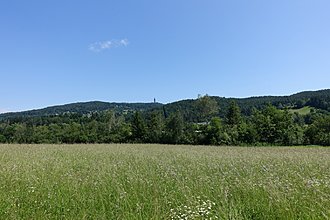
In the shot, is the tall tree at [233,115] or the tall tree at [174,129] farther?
the tall tree at [233,115]

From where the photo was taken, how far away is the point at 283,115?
56.8 meters

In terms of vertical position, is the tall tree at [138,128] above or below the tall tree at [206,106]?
below

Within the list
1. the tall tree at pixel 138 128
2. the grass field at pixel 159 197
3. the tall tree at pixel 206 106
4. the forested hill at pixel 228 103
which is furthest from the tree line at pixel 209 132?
the grass field at pixel 159 197

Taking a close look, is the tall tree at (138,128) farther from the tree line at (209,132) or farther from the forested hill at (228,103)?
the forested hill at (228,103)

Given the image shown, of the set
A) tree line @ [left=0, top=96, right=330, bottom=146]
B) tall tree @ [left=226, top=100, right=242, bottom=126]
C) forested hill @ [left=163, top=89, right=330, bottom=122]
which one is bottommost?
tree line @ [left=0, top=96, right=330, bottom=146]

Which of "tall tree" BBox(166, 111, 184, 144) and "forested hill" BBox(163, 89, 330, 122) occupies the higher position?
"forested hill" BBox(163, 89, 330, 122)

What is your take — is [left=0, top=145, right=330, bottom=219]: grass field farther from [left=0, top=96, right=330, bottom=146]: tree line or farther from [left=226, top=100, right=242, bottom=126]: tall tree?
[left=226, top=100, right=242, bottom=126]: tall tree

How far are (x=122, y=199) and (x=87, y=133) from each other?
59338 millimetres

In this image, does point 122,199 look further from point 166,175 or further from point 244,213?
point 244,213

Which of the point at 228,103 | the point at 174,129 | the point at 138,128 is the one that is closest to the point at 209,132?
the point at 174,129

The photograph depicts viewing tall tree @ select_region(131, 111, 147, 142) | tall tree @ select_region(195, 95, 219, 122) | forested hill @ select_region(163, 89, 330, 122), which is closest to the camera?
tall tree @ select_region(131, 111, 147, 142)

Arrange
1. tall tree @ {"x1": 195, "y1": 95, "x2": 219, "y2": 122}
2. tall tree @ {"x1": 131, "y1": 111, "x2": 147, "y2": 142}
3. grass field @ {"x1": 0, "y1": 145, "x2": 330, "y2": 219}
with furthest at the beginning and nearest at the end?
1. tall tree @ {"x1": 195, "y1": 95, "x2": 219, "y2": 122}
2. tall tree @ {"x1": 131, "y1": 111, "x2": 147, "y2": 142}
3. grass field @ {"x1": 0, "y1": 145, "x2": 330, "y2": 219}

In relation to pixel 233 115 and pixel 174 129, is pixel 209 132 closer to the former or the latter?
pixel 174 129

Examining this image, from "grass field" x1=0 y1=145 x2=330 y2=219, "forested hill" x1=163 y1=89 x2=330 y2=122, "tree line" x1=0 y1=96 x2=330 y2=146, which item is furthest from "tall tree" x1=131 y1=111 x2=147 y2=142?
"grass field" x1=0 y1=145 x2=330 y2=219
